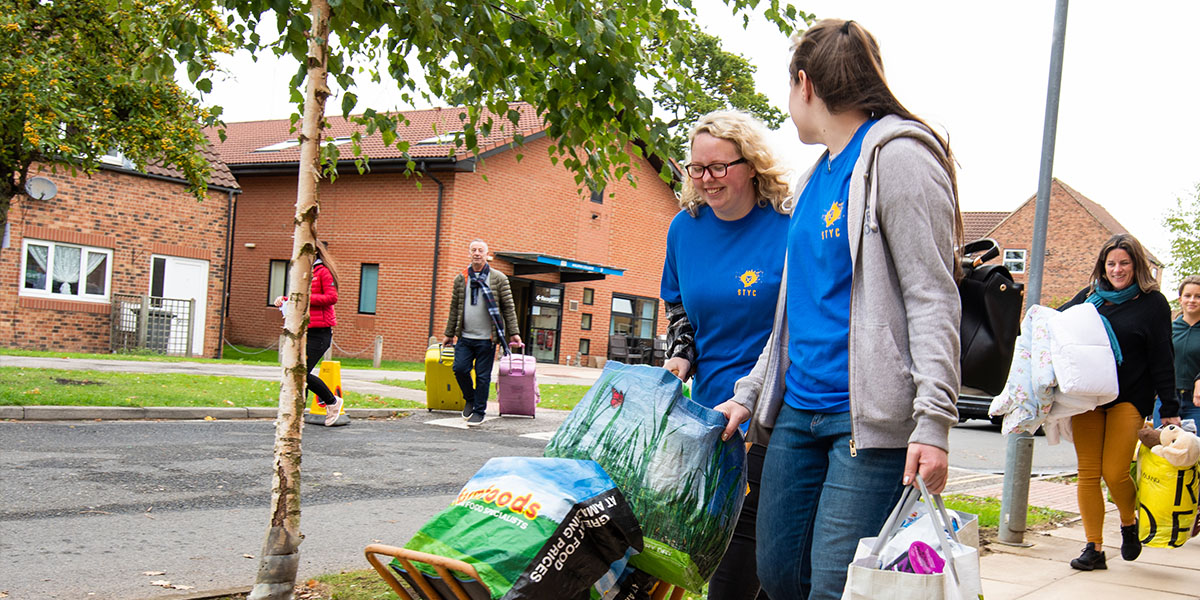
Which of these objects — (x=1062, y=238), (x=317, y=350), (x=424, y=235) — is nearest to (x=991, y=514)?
(x=317, y=350)

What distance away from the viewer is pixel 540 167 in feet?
90.5

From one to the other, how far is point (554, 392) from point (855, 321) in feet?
46.8

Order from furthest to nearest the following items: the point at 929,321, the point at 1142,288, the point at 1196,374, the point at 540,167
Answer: the point at 540,167
the point at 1196,374
the point at 1142,288
the point at 929,321

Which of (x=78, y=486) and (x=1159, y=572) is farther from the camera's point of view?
(x=78, y=486)

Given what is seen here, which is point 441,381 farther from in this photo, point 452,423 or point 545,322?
point 545,322

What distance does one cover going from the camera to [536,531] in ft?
6.99

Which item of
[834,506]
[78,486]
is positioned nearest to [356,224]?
[78,486]

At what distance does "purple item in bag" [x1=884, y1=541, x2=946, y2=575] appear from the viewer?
2.04m

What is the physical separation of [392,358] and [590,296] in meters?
6.58

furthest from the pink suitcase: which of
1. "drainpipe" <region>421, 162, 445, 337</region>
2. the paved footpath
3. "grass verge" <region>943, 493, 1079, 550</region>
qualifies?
"drainpipe" <region>421, 162, 445, 337</region>

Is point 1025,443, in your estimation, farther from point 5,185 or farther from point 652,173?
point 652,173

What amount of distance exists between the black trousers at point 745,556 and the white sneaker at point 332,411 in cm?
725

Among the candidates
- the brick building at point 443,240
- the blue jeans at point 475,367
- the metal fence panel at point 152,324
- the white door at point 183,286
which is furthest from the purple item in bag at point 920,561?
the white door at point 183,286

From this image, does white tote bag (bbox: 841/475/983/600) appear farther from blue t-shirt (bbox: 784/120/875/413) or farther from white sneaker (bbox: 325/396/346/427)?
white sneaker (bbox: 325/396/346/427)
